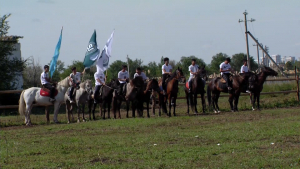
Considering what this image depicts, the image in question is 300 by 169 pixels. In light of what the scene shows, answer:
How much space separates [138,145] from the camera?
1127 centimetres

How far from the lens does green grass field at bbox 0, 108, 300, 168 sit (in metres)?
8.88

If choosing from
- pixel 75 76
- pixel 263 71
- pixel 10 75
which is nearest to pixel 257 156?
pixel 75 76

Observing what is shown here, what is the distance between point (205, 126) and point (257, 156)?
602 centimetres

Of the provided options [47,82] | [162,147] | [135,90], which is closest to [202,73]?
[135,90]

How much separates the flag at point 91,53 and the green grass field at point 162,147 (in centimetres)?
812

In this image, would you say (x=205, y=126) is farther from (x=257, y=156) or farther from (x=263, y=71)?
(x=263, y=71)

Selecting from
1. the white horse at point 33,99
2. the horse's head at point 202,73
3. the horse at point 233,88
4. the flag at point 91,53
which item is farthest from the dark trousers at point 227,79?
the white horse at point 33,99

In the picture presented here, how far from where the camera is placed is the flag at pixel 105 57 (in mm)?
21587

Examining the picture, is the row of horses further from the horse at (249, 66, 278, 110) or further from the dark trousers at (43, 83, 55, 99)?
the dark trousers at (43, 83, 55, 99)

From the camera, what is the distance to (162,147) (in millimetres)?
10727

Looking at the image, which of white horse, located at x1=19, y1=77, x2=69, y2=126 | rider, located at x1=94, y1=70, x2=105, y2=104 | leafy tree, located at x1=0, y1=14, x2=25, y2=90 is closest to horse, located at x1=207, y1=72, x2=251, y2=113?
rider, located at x1=94, y1=70, x2=105, y2=104

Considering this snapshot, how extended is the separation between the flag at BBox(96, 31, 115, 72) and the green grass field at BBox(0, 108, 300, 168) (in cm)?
657

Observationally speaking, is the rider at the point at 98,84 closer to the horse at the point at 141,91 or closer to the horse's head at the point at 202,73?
the horse at the point at 141,91

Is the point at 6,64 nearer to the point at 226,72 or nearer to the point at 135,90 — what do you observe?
the point at 135,90
